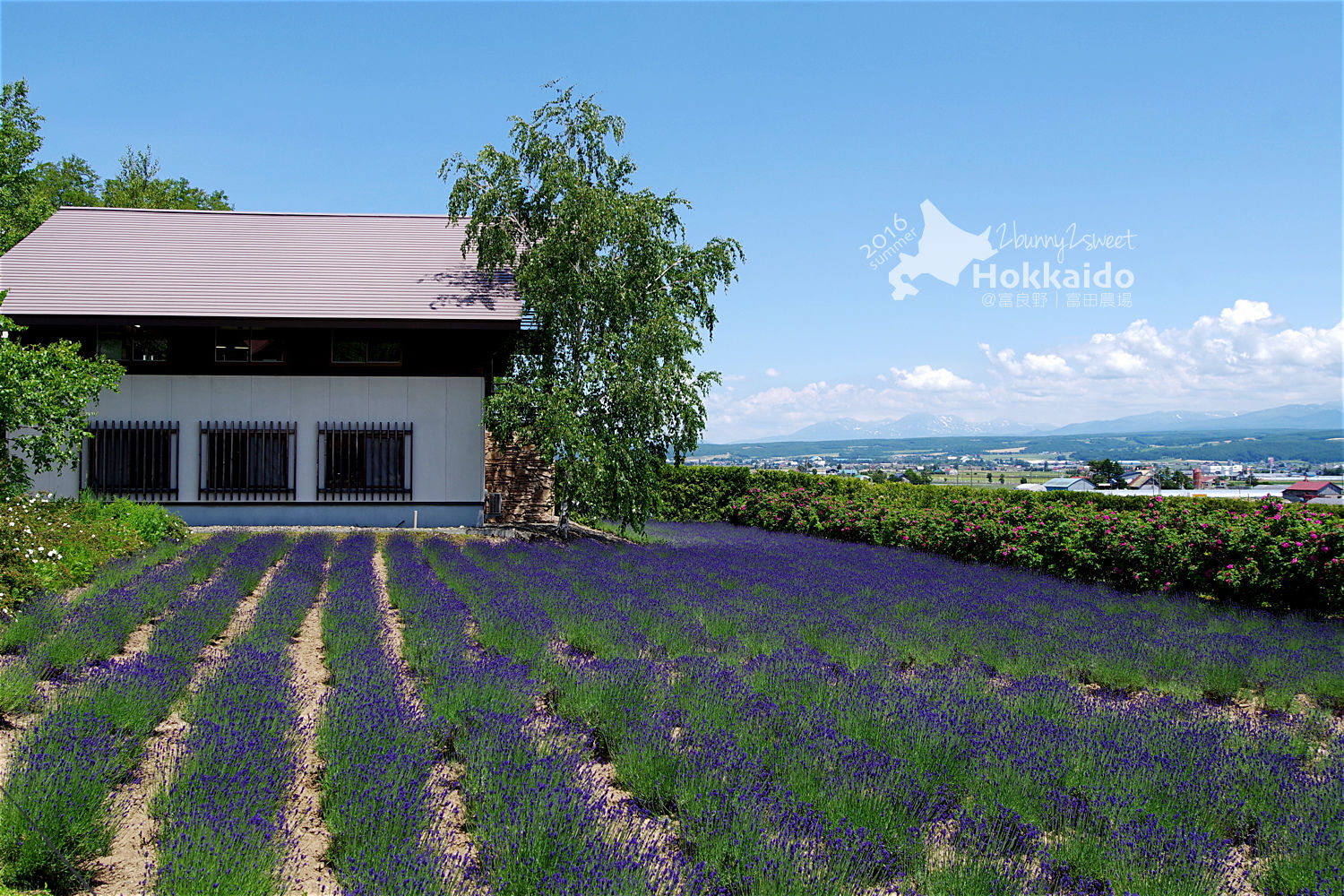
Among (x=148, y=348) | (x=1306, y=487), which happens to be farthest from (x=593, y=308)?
(x=1306, y=487)

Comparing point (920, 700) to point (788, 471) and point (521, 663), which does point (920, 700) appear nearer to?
point (521, 663)

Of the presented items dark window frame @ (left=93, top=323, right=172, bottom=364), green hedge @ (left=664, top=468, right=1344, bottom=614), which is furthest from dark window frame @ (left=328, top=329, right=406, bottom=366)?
green hedge @ (left=664, top=468, right=1344, bottom=614)

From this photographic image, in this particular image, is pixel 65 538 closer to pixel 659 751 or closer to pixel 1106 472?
pixel 659 751

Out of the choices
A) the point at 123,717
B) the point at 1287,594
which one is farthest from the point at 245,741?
the point at 1287,594

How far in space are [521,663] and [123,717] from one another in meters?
2.36

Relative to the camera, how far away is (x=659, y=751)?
3926mm

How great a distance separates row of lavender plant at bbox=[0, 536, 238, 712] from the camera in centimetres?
514

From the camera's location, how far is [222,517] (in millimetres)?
14984

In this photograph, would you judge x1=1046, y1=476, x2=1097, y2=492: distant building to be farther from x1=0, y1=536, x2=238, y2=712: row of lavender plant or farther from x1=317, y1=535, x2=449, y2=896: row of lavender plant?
x1=0, y1=536, x2=238, y2=712: row of lavender plant

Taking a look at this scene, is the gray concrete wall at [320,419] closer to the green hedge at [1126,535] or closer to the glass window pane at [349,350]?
the glass window pane at [349,350]

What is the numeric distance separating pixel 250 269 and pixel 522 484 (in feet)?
21.7

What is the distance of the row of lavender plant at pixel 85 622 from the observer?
5.14m

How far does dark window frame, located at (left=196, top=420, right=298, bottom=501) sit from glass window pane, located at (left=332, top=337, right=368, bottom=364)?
1.41 meters

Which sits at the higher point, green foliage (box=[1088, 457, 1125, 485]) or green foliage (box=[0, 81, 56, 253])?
green foliage (box=[0, 81, 56, 253])
